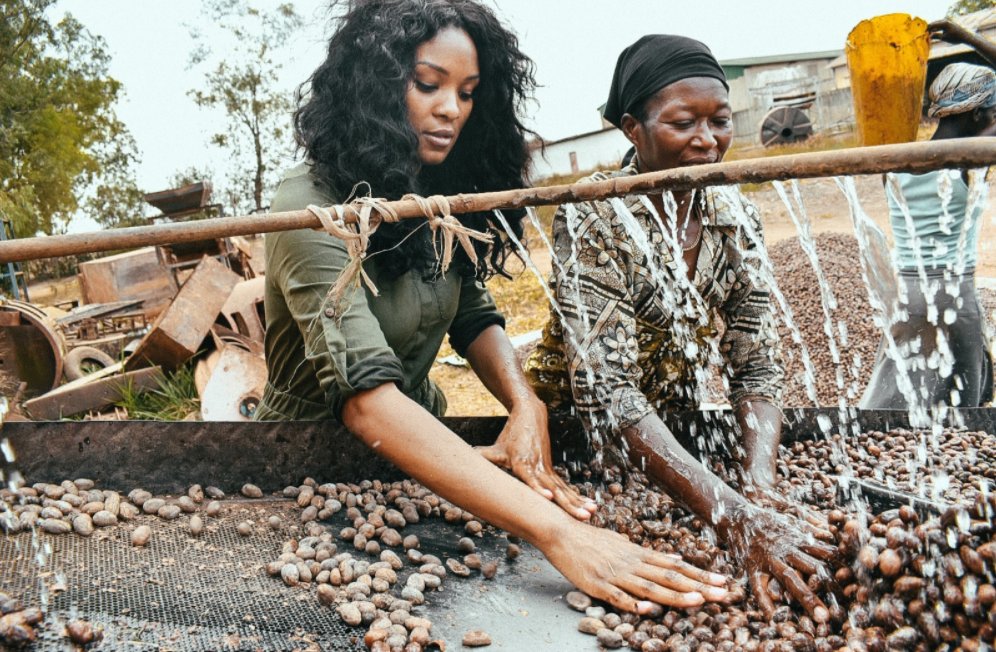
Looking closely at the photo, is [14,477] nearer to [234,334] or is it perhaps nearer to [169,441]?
[169,441]

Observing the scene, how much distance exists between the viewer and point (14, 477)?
219 cm

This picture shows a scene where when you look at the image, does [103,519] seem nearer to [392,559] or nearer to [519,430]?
[392,559]

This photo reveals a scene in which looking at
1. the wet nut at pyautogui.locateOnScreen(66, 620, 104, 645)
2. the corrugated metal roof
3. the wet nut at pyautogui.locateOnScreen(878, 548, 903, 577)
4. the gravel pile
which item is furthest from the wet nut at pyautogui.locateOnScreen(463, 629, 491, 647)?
the corrugated metal roof

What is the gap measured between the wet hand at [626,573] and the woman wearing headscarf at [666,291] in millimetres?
250

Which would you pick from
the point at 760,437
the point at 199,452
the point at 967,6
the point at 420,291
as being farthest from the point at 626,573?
the point at 967,6

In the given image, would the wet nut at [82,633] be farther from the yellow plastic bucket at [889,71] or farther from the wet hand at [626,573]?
the yellow plastic bucket at [889,71]

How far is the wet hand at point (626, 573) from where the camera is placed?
1644 millimetres

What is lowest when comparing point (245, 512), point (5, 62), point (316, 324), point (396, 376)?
point (245, 512)

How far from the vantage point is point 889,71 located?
1.60 meters

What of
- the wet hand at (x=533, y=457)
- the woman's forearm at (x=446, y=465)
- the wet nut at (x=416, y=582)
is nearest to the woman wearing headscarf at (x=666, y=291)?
the wet hand at (x=533, y=457)

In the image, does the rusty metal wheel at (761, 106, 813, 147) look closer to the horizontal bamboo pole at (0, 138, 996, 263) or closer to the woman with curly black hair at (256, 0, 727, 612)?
the woman with curly black hair at (256, 0, 727, 612)

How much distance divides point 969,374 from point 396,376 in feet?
9.98

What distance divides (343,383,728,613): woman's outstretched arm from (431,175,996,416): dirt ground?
247cm

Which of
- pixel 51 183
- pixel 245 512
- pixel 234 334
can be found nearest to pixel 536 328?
pixel 234 334
